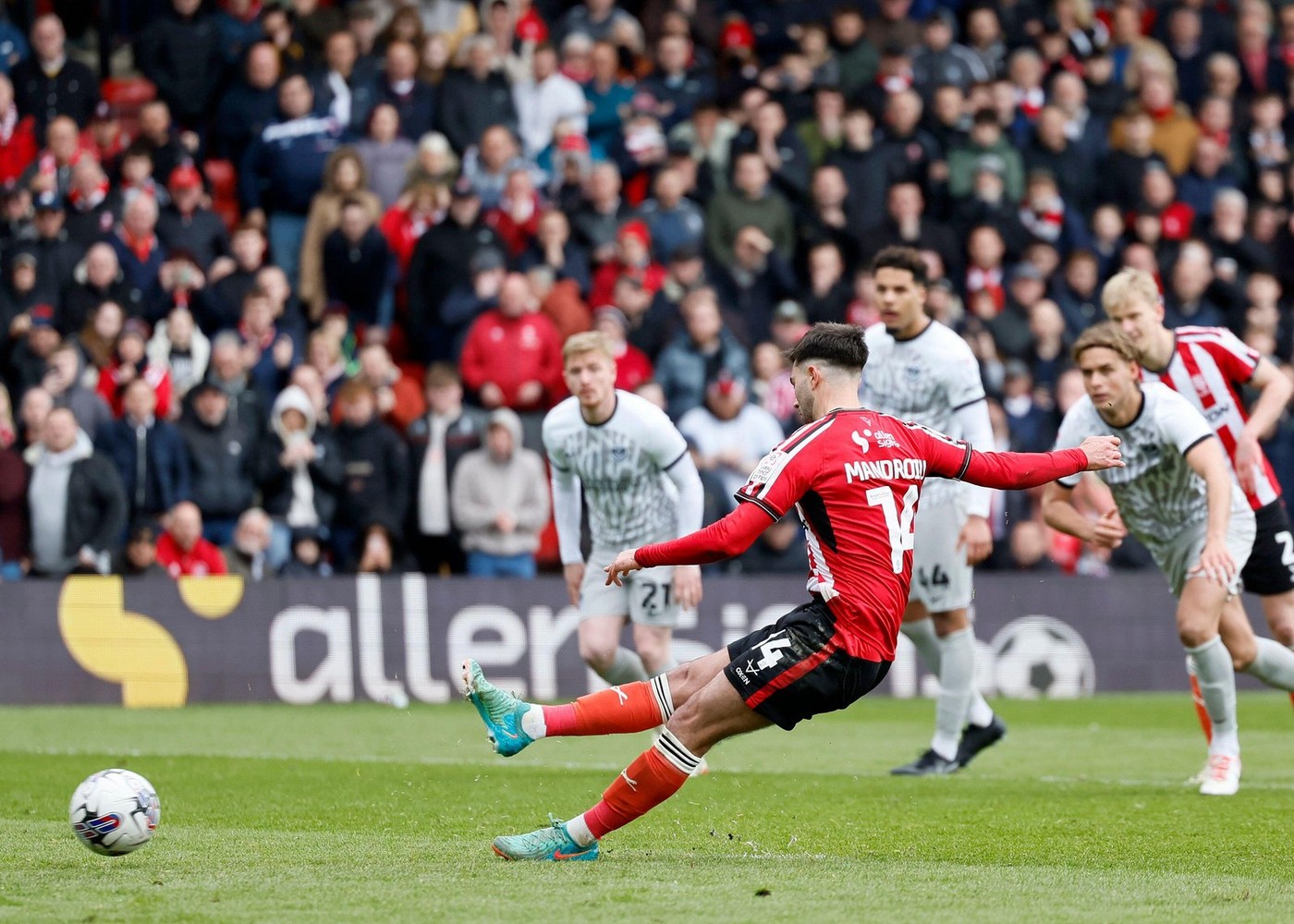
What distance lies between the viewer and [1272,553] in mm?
10633

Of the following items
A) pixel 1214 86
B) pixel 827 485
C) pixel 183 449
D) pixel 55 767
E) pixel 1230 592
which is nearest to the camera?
pixel 827 485

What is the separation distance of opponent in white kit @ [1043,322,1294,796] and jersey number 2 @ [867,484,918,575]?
2340 millimetres

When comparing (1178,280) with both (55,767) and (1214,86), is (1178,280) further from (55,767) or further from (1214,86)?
(55,767)

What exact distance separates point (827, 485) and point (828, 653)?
2.03 ft

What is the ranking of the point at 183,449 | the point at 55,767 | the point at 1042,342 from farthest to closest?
the point at 1042,342 → the point at 183,449 → the point at 55,767

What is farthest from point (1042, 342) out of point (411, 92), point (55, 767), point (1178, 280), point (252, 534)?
point (55, 767)

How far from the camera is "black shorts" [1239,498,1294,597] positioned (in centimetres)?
1063

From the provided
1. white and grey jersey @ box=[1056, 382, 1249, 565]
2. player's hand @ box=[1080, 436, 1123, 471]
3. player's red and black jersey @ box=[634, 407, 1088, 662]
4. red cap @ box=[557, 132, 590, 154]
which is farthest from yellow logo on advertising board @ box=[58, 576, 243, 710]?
player's hand @ box=[1080, 436, 1123, 471]

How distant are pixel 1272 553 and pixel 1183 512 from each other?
866mm

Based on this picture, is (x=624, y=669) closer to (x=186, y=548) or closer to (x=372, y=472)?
(x=372, y=472)

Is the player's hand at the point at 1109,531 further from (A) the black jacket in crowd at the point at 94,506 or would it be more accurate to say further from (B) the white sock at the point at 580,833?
(A) the black jacket in crowd at the point at 94,506

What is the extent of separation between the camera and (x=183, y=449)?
52.6 ft

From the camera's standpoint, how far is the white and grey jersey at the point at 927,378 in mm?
10914

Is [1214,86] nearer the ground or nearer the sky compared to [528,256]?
nearer the sky
